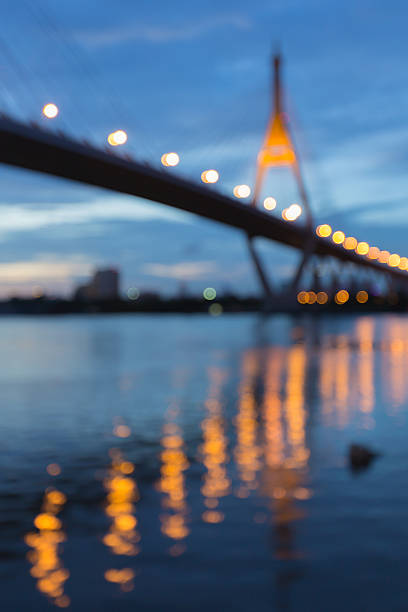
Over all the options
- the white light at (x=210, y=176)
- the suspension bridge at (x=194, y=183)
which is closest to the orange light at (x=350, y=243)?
the suspension bridge at (x=194, y=183)

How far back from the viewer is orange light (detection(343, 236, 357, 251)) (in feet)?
Result: 269

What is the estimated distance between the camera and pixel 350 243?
8550cm

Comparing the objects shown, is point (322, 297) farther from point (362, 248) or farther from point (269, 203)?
point (269, 203)

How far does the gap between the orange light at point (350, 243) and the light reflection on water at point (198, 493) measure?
63316mm

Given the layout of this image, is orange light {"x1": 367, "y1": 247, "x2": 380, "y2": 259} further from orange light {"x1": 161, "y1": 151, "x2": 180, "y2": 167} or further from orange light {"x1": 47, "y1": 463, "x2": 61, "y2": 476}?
orange light {"x1": 47, "y1": 463, "x2": 61, "y2": 476}

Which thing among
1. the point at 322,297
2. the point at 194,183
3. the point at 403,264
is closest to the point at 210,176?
the point at 194,183

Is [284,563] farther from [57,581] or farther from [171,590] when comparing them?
[57,581]

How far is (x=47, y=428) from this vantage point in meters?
13.9

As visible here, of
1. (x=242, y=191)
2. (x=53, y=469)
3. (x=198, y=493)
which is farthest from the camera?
(x=242, y=191)

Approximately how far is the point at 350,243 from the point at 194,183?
44371mm

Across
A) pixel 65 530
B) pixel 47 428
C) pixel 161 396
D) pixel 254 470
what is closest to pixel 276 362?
pixel 161 396

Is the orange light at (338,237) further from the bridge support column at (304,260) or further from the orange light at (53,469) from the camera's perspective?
the orange light at (53,469)

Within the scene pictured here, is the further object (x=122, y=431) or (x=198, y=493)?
(x=122, y=431)

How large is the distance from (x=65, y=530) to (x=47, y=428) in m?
6.87
